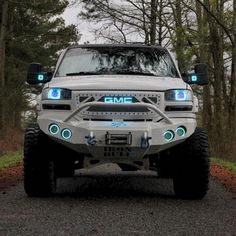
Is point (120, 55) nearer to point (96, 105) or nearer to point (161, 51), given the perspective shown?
point (161, 51)

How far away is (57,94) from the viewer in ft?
27.0

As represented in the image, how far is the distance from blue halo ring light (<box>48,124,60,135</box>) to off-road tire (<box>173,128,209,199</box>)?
5.70ft

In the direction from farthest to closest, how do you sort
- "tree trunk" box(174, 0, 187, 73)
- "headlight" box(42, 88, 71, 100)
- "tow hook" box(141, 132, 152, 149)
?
"tree trunk" box(174, 0, 187, 73) < "headlight" box(42, 88, 71, 100) < "tow hook" box(141, 132, 152, 149)

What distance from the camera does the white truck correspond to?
7.93 m

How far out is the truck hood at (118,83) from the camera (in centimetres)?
809

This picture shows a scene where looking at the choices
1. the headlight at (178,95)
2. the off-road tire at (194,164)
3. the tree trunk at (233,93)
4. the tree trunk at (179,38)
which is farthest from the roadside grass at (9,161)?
the tree trunk at (179,38)

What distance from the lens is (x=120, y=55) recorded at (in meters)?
9.56

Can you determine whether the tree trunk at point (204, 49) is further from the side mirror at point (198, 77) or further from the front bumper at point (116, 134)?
the front bumper at point (116, 134)

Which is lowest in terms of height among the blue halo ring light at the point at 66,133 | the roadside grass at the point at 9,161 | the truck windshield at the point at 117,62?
the roadside grass at the point at 9,161

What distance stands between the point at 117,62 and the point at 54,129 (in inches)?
73.7

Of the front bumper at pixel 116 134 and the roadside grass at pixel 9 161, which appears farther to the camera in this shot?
the roadside grass at pixel 9 161

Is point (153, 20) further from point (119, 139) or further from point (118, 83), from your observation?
point (119, 139)

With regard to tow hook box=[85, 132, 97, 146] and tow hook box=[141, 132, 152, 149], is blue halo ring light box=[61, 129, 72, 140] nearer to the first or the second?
tow hook box=[85, 132, 97, 146]

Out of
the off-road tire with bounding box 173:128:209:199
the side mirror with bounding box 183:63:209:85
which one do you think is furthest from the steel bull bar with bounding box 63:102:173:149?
the side mirror with bounding box 183:63:209:85
